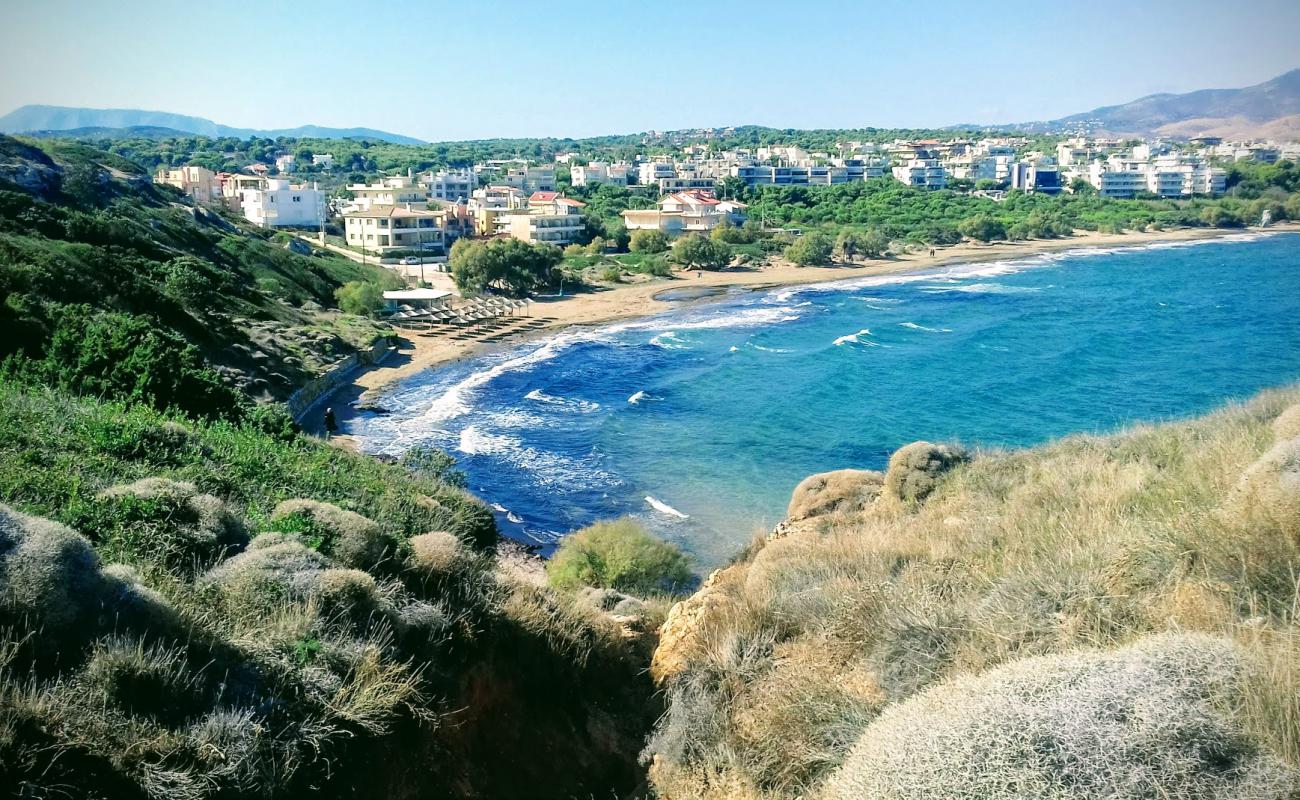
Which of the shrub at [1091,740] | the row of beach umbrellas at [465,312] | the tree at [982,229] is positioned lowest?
the row of beach umbrellas at [465,312]

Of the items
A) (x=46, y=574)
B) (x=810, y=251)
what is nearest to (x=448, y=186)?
(x=810, y=251)

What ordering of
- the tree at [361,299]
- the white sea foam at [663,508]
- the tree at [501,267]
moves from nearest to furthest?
the white sea foam at [663,508] → the tree at [361,299] → the tree at [501,267]

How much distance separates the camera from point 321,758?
5.52 metres

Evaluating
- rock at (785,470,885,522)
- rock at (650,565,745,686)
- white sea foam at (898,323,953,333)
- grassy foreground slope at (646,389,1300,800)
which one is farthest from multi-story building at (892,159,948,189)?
rock at (650,565,745,686)

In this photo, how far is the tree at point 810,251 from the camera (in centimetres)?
8062

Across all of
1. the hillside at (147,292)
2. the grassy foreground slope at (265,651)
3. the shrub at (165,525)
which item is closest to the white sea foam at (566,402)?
the hillside at (147,292)

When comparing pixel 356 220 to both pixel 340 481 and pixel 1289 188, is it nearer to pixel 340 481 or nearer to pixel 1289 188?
pixel 340 481

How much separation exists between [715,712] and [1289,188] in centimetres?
14157

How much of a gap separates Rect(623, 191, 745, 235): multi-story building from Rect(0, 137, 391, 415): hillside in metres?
35.2

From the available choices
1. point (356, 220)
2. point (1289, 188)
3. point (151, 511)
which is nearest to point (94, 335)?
point (151, 511)

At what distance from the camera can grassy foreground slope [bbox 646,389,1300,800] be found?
3.80 m

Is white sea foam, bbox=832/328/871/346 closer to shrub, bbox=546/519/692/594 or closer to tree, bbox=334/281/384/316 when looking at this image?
tree, bbox=334/281/384/316

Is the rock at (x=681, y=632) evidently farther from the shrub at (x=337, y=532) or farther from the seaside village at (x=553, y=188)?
the seaside village at (x=553, y=188)

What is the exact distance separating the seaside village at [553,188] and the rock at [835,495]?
38625 mm
